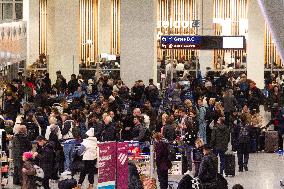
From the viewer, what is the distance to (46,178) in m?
22.8

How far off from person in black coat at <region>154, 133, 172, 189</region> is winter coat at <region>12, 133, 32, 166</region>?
276 cm

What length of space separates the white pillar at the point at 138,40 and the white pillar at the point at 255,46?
5.45 meters

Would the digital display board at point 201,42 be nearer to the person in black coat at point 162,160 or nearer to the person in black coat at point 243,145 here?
the person in black coat at point 243,145

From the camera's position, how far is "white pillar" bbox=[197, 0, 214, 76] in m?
44.3

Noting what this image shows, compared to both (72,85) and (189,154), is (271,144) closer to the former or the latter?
(189,154)

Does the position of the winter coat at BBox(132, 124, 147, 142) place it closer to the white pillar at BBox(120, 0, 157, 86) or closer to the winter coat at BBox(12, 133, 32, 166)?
the winter coat at BBox(12, 133, 32, 166)

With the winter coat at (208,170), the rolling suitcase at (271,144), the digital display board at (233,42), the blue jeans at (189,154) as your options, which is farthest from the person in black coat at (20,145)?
the digital display board at (233,42)

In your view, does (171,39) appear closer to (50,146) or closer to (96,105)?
(96,105)

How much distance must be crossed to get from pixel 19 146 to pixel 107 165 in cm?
433

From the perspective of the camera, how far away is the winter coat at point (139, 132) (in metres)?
26.0

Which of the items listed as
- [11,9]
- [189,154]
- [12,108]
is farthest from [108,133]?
[11,9]

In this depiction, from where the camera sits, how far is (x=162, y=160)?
23156 millimetres

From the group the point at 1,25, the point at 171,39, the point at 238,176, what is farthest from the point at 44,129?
the point at 171,39

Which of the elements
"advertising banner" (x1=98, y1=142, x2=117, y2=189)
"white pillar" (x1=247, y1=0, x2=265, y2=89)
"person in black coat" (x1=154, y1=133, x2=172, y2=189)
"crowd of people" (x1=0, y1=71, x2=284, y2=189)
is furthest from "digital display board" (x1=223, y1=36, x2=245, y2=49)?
"advertising banner" (x1=98, y1=142, x2=117, y2=189)
